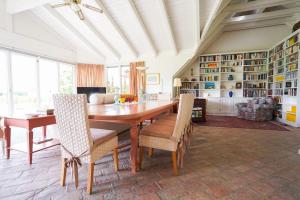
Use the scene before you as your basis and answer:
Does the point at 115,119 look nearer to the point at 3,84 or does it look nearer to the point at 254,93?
the point at 3,84

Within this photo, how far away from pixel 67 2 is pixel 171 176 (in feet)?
10.3

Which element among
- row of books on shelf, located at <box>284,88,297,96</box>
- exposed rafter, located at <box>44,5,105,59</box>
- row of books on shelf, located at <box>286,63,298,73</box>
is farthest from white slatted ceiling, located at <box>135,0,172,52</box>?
row of books on shelf, located at <box>284,88,297,96</box>

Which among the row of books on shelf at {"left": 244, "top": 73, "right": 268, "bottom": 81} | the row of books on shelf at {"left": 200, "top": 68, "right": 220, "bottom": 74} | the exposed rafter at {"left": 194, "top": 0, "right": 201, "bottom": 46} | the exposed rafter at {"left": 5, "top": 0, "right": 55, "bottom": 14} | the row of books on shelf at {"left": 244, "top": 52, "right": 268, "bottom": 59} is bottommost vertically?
the row of books on shelf at {"left": 244, "top": 73, "right": 268, "bottom": 81}

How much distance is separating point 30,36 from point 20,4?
1081 millimetres

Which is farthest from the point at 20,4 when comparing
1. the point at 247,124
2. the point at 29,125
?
the point at 247,124

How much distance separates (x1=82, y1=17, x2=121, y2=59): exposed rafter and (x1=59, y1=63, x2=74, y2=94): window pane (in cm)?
189

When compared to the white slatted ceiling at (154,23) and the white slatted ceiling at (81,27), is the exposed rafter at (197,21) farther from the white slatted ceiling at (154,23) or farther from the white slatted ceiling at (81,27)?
the white slatted ceiling at (81,27)

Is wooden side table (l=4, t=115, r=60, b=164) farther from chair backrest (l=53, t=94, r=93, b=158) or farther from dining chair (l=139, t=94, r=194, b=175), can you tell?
dining chair (l=139, t=94, r=194, b=175)

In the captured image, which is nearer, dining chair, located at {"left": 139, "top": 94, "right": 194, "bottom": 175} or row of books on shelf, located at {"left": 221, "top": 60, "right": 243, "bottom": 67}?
dining chair, located at {"left": 139, "top": 94, "right": 194, "bottom": 175}

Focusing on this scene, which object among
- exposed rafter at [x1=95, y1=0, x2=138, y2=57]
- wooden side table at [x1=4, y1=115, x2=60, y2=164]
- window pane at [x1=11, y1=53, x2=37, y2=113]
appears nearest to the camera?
wooden side table at [x1=4, y1=115, x2=60, y2=164]

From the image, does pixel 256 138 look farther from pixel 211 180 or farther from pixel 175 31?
pixel 175 31

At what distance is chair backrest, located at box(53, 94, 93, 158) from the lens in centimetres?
119

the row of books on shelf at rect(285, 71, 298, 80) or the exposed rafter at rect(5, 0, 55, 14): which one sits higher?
the exposed rafter at rect(5, 0, 55, 14)

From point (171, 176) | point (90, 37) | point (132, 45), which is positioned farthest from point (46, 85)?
point (171, 176)
